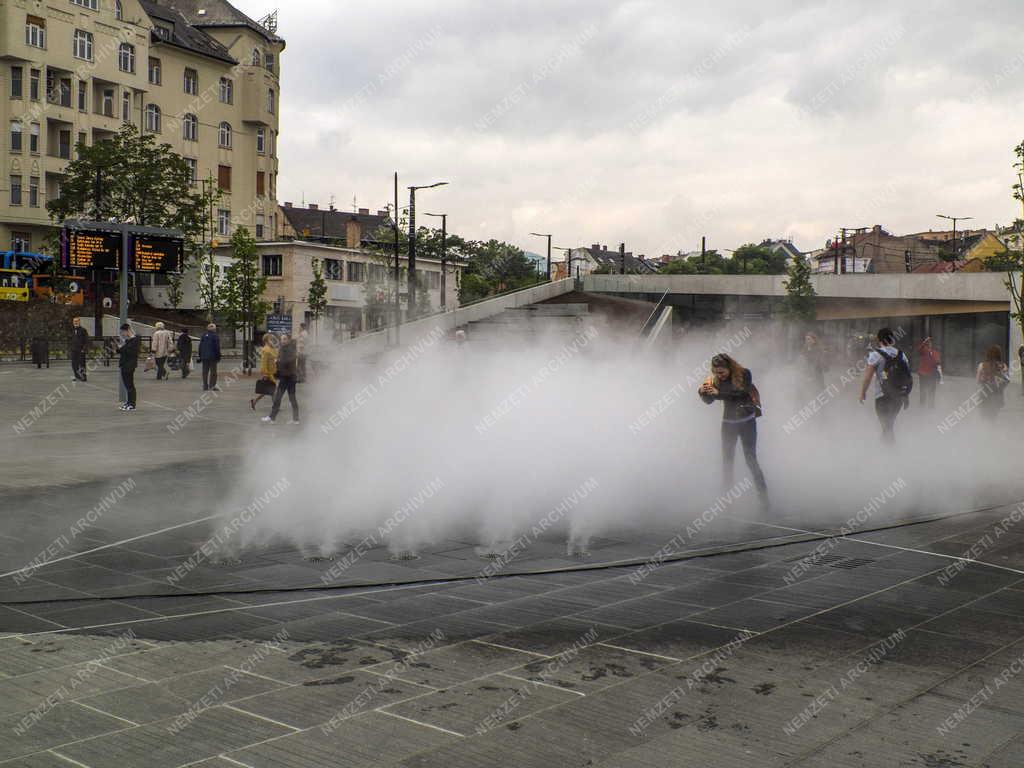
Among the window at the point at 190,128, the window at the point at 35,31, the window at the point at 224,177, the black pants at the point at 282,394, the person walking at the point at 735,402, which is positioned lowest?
the black pants at the point at 282,394

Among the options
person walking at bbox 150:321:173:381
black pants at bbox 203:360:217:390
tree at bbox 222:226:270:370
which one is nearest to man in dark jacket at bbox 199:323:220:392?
black pants at bbox 203:360:217:390

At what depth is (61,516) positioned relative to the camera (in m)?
9.84

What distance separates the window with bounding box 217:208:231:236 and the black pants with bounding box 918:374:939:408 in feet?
201

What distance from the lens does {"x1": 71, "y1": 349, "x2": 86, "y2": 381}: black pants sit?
2889cm

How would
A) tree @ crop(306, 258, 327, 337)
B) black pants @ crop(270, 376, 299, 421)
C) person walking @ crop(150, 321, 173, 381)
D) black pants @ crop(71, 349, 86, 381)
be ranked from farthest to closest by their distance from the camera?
tree @ crop(306, 258, 327, 337)
person walking @ crop(150, 321, 173, 381)
black pants @ crop(71, 349, 86, 381)
black pants @ crop(270, 376, 299, 421)

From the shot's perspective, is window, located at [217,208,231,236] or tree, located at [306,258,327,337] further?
window, located at [217,208,231,236]

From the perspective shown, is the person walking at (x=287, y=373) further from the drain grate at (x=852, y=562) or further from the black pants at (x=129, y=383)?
the drain grate at (x=852, y=562)

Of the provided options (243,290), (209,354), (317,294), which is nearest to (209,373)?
(209,354)

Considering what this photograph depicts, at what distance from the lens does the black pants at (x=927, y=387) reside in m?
20.2

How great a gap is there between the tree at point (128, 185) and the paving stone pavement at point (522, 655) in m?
50.5

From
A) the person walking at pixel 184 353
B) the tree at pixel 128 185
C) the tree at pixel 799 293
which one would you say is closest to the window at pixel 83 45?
the tree at pixel 128 185

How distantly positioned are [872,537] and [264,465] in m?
8.03

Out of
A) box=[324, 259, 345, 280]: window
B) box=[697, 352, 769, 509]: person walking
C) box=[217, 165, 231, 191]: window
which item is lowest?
box=[697, 352, 769, 509]: person walking

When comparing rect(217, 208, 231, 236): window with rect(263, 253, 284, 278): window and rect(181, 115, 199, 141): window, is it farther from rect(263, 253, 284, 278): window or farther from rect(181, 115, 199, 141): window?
rect(181, 115, 199, 141): window
